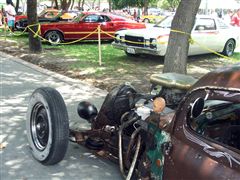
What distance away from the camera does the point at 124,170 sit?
3.94 meters

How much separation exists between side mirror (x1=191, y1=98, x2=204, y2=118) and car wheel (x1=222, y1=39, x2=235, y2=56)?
39.5 feet

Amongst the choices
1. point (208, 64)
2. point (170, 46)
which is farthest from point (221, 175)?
point (208, 64)

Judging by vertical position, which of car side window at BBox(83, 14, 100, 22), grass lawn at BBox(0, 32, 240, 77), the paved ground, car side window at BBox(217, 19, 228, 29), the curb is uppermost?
car side window at BBox(83, 14, 100, 22)

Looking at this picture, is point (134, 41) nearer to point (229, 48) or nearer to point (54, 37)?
point (229, 48)

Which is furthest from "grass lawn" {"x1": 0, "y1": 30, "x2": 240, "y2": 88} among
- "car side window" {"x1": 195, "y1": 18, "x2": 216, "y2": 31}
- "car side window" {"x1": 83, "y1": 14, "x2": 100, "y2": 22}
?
"car side window" {"x1": 83, "y1": 14, "x2": 100, "y2": 22}

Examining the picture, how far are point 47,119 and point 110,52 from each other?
10149 millimetres

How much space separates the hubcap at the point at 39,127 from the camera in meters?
4.55

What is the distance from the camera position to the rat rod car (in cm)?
278

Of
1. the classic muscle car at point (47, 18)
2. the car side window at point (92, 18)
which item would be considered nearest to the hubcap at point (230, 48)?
the car side window at point (92, 18)

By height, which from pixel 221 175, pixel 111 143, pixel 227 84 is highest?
pixel 227 84

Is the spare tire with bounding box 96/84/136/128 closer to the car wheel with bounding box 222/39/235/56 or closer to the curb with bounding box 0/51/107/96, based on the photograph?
the curb with bounding box 0/51/107/96

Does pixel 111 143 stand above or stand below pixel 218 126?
below

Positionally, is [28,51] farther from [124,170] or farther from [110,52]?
[124,170]

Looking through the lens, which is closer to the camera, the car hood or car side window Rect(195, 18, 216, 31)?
the car hood
